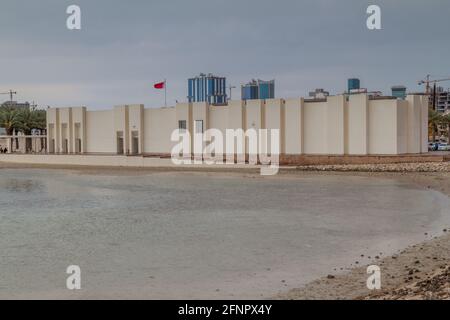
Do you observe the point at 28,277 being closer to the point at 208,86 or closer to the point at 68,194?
the point at 68,194

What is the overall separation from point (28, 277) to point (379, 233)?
9280mm

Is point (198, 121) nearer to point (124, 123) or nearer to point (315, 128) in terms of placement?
point (124, 123)

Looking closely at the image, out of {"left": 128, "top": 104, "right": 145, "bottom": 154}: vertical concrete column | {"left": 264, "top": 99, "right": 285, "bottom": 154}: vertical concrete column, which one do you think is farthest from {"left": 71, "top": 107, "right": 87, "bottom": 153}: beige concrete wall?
{"left": 264, "top": 99, "right": 285, "bottom": 154}: vertical concrete column

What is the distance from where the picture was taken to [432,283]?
8.36 m

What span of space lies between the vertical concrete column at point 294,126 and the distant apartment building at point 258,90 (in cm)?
6277

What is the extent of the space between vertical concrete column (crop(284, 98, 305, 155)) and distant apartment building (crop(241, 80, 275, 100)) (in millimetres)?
62768

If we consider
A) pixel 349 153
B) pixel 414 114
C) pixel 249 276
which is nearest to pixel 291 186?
pixel 349 153

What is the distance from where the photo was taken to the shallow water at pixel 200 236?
404 inches

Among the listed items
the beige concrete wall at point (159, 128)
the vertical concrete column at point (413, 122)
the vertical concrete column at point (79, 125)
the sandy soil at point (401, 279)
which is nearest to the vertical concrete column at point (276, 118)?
the vertical concrete column at point (413, 122)

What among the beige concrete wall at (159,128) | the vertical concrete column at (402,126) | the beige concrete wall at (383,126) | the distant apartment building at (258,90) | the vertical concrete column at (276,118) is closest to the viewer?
the beige concrete wall at (383,126)

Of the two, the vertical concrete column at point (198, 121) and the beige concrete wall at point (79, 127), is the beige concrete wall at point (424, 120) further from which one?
the beige concrete wall at point (79, 127)

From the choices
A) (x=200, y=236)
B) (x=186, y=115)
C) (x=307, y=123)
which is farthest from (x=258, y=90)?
(x=200, y=236)

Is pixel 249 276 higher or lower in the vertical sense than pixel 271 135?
lower
